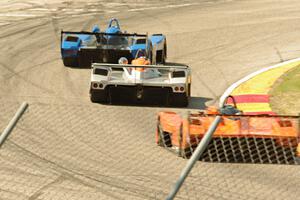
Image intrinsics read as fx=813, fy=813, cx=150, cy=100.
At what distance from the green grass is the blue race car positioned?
3.25 meters

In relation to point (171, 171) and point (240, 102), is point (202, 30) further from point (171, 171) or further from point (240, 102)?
point (171, 171)

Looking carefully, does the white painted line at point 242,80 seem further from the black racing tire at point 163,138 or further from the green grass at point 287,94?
the black racing tire at point 163,138

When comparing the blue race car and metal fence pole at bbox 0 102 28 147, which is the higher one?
metal fence pole at bbox 0 102 28 147

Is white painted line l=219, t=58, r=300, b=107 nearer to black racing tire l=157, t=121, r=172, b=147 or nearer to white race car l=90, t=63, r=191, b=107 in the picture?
white race car l=90, t=63, r=191, b=107

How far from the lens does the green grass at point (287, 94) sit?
17.7 m

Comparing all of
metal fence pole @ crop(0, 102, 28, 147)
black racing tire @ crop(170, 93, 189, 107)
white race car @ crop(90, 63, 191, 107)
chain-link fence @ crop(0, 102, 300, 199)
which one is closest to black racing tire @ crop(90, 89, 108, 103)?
white race car @ crop(90, 63, 191, 107)

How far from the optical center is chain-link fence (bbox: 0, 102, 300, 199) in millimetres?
11633

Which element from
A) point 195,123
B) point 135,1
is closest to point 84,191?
point 195,123

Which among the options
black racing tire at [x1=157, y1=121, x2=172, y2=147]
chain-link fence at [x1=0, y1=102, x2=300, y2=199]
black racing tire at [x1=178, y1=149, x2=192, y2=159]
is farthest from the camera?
black racing tire at [x1=157, y1=121, x2=172, y2=147]

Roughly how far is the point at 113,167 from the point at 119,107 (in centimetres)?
495

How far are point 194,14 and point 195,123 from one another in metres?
17.9

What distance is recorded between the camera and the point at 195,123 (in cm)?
1373

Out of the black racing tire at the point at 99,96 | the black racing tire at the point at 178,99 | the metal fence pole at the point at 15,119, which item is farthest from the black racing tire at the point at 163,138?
the metal fence pole at the point at 15,119

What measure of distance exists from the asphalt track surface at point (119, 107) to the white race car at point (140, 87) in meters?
0.33
